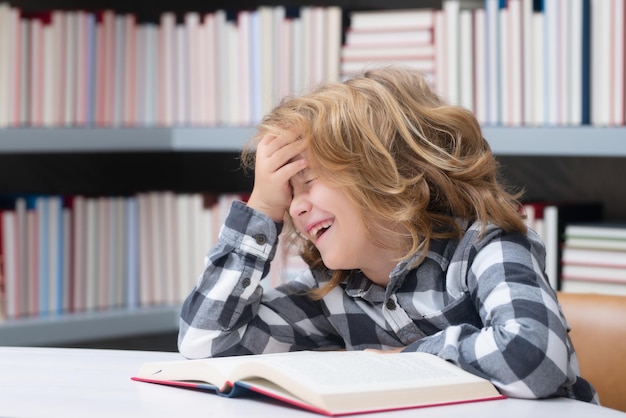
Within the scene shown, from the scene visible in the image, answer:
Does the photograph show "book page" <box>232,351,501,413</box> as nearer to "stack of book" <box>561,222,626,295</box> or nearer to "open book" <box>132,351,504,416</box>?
"open book" <box>132,351,504,416</box>

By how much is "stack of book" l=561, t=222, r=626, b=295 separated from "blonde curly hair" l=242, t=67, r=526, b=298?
68 centimetres

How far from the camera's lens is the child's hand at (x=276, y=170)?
124cm

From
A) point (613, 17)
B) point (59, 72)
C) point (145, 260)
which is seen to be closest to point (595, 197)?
point (613, 17)

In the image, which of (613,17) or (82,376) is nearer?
(82,376)

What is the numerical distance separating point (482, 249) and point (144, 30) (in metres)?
1.46

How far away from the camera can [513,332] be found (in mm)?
981

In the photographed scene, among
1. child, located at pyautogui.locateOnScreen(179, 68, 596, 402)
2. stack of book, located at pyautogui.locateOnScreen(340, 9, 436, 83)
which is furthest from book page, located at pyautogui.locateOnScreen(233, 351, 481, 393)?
stack of book, located at pyautogui.locateOnScreen(340, 9, 436, 83)

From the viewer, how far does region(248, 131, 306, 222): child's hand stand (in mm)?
1237

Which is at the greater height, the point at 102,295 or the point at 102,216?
the point at 102,216

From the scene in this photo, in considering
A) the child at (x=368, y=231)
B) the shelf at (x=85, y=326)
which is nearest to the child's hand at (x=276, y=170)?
the child at (x=368, y=231)

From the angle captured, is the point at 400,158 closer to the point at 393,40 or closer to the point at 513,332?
the point at 513,332

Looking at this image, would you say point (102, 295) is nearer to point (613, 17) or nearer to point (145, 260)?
point (145, 260)

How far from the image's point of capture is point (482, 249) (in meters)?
1.14

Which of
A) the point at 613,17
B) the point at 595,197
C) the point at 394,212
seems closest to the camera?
the point at 394,212
